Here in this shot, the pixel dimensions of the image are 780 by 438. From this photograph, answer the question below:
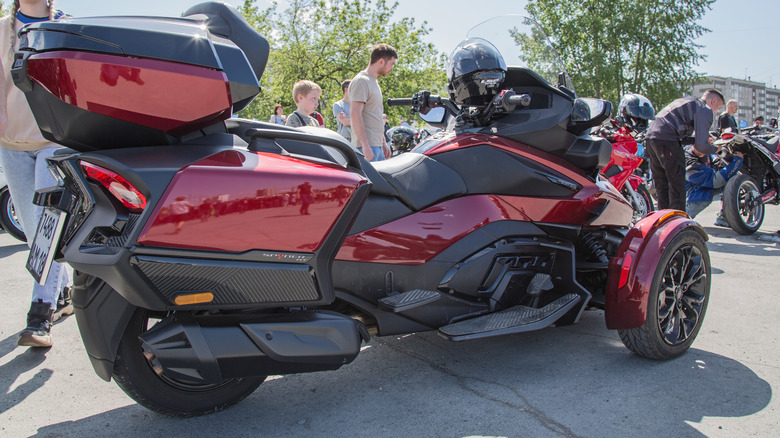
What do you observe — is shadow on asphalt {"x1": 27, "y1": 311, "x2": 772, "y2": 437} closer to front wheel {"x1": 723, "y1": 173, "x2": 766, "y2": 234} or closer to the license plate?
the license plate

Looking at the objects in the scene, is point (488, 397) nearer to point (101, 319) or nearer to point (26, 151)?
point (101, 319)

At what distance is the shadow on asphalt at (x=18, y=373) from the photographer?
2525mm

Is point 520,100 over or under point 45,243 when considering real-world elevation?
over

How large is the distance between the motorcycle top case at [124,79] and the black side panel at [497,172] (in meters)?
1.14

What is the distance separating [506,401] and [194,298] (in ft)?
4.59

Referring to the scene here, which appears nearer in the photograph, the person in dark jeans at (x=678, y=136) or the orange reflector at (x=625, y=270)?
the orange reflector at (x=625, y=270)

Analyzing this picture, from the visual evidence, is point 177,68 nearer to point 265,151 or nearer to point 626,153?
point 265,151

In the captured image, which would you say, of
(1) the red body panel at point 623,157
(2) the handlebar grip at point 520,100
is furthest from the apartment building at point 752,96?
(2) the handlebar grip at point 520,100

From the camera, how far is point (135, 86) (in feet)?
5.67

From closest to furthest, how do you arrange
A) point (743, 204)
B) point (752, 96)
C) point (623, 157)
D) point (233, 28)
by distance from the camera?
point (233, 28) → point (623, 157) → point (743, 204) → point (752, 96)

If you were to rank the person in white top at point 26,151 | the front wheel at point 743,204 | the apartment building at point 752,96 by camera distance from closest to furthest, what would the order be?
the person in white top at point 26,151 → the front wheel at point 743,204 → the apartment building at point 752,96

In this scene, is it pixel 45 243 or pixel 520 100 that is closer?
pixel 45 243

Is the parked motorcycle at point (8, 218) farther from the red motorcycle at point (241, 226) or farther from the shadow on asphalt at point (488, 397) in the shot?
the red motorcycle at point (241, 226)

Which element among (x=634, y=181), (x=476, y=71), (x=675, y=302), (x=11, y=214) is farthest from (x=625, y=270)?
(x=11, y=214)
